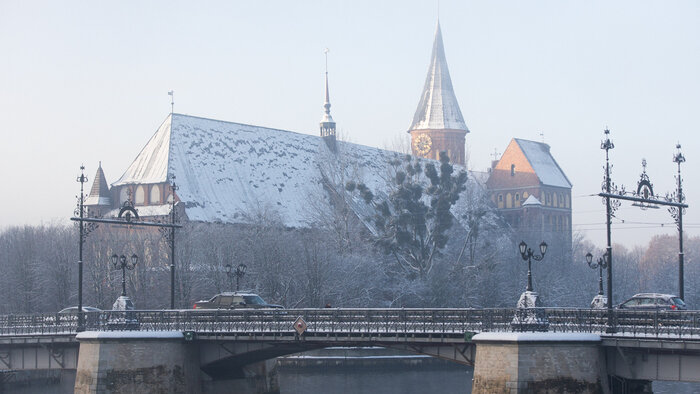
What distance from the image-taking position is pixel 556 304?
81.5 meters

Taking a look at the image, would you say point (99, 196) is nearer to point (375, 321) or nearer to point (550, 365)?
point (375, 321)

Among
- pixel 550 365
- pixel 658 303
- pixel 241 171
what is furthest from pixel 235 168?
pixel 550 365

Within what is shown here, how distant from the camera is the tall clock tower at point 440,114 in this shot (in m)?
124

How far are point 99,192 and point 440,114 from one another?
159 feet

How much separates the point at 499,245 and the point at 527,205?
23979 millimetres

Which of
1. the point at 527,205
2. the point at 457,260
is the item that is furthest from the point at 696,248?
the point at 457,260

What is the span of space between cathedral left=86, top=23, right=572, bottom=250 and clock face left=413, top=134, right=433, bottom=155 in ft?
8.26

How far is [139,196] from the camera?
282 ft

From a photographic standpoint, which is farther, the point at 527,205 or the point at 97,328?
the point at 527,205

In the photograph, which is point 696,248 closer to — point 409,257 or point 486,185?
point 486,185

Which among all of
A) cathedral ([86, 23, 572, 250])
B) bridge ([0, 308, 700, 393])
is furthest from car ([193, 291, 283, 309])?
cathedral ([86, 23, 572, 250])

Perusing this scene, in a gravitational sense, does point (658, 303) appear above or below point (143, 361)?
above

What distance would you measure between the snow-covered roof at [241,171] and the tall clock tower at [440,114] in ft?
88.6

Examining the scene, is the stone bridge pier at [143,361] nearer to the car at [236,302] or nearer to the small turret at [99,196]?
the car at [236,302]
